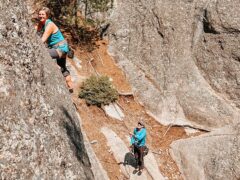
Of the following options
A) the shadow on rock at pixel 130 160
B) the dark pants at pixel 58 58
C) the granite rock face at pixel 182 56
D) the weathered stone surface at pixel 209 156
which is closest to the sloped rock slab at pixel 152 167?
the shadow on rock at pixel 130 160

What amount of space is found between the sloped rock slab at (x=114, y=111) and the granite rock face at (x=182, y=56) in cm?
263

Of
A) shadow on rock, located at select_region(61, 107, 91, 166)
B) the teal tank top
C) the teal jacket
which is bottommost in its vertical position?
the teal jacket

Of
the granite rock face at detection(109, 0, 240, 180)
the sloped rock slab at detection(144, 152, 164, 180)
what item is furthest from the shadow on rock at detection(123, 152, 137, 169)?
the granite rock face at detection(109, 0, 240, 180)

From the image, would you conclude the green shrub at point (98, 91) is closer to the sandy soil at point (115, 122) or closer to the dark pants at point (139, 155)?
the sandy soil at point (115, 122)

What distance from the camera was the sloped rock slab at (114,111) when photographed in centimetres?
2265

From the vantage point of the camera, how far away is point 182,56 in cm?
2683

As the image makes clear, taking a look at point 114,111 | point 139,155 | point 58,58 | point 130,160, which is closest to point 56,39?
point 58,58

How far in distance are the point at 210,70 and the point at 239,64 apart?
6.06 feet

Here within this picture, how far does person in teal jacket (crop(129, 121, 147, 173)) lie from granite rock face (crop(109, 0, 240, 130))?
6.38 meters

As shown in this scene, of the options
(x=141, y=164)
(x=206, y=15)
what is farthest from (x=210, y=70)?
(x=141, y=164)

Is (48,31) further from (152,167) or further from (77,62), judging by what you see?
(77,62)

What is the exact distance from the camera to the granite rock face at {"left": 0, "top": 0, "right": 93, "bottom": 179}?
884 cm

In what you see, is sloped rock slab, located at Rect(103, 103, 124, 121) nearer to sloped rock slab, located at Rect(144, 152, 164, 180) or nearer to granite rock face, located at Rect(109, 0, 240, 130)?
granite rock face, located at Rect(109, 0, 240, 130)

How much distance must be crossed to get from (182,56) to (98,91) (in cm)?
703
